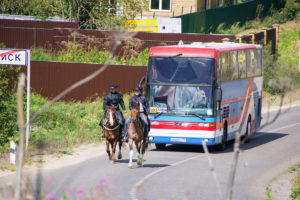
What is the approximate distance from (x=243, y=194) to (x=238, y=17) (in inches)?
1771

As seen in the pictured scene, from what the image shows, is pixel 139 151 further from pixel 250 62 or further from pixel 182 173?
pixel 250 62

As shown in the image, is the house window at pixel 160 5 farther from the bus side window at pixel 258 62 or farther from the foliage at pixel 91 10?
the bus side window at pixel 258 62

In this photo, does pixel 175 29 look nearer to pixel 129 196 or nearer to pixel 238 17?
pixel 238 17

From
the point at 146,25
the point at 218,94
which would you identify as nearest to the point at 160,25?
the point at 146,25

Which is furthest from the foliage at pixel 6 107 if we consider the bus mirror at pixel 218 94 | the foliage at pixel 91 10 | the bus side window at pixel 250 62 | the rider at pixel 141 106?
the foliage at pixel 91 10

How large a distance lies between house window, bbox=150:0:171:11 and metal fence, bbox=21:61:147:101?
73.4ft

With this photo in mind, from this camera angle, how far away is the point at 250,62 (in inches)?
991

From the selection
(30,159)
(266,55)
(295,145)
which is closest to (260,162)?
(295,145)

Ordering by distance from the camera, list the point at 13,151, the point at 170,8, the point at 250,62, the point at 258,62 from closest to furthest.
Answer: the point at 13,151, the point at 250,62, the point at 258,62, the point at 170,8

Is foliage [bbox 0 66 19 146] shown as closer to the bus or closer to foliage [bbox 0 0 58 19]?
the bus

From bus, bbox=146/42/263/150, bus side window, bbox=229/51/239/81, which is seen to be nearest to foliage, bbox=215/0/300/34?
bus side window, bbox=229/51/239/81

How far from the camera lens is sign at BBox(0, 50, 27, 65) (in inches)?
696

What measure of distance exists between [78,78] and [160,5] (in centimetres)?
2295

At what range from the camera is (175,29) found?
47000 millimetres
